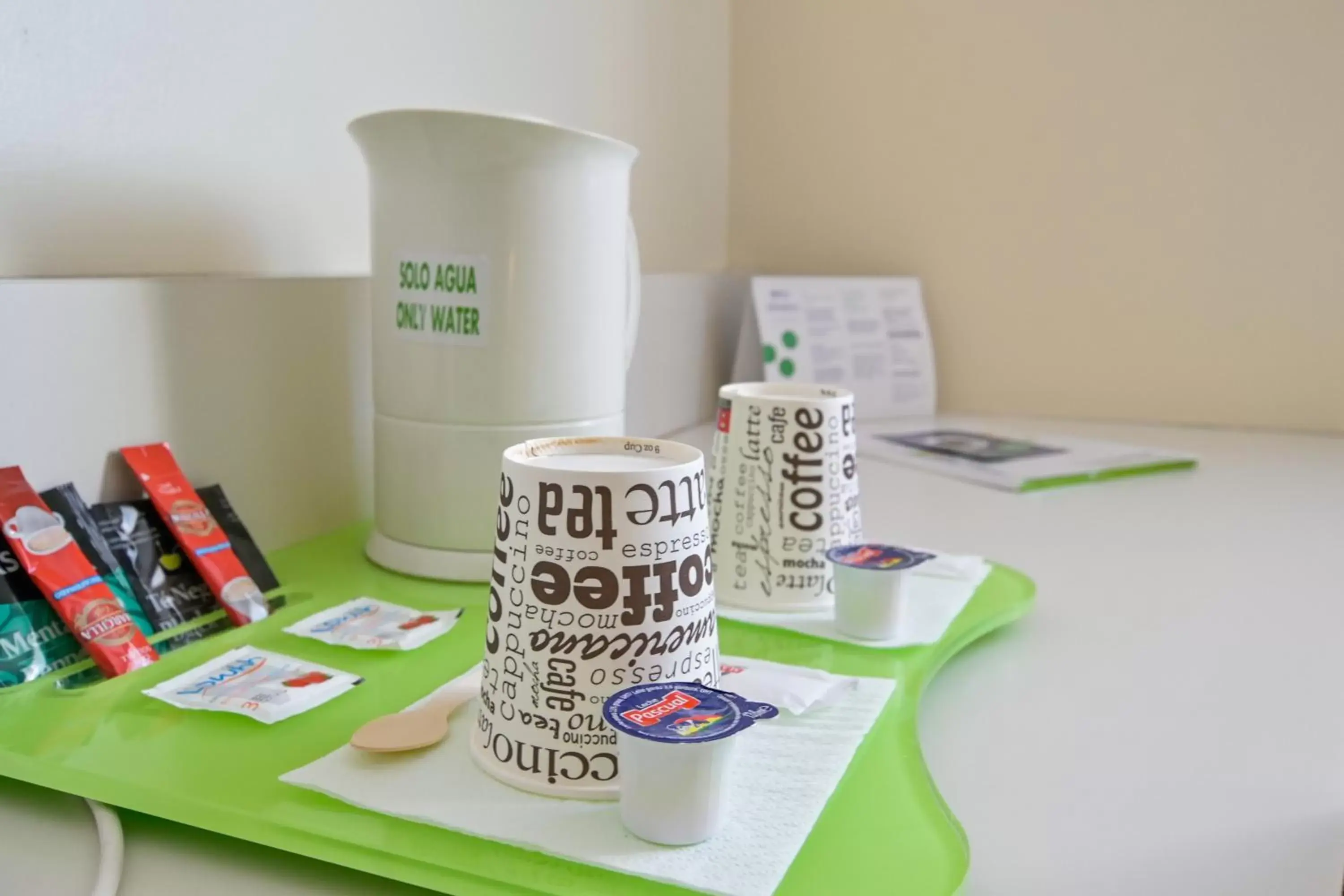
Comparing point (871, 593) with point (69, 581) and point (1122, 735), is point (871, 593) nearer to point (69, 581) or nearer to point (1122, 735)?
point (1122, 735)

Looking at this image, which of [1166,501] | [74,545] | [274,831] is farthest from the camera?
[1166,501]

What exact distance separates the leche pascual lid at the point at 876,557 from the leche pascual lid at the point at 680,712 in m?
0.19

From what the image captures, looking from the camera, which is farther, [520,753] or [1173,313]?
[1173,313]

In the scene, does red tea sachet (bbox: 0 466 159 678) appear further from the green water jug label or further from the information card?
the information card

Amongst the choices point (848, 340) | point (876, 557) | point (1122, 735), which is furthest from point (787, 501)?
point (848, 340)

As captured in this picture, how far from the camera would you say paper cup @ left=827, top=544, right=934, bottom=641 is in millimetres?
562

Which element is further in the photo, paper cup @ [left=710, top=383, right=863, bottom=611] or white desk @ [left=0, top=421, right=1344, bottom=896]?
paper cup @ [left=710, top=383, right=863, bottom=611]

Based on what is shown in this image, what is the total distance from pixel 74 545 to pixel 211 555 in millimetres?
82

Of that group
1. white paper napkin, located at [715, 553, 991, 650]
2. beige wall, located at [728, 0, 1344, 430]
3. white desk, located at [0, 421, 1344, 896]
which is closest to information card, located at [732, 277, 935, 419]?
beige wall, located at [728, 0, 1344, 430]

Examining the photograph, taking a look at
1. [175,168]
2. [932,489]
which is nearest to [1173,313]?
[932,489]

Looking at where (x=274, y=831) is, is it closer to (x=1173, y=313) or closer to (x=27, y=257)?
(x=27, y=257)

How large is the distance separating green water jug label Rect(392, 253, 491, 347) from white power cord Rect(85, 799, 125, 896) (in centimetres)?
32

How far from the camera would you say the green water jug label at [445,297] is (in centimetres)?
63

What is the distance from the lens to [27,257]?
59 cm
